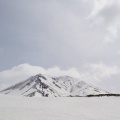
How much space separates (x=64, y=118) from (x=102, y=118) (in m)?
3.80

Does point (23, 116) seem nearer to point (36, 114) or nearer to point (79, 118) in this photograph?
point (36, 114)

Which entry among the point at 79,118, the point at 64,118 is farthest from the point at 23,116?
the point at 79,118

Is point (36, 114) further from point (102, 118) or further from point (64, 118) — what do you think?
point (102, 118)

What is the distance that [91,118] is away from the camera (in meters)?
23.3

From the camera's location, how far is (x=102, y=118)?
77.7 feet

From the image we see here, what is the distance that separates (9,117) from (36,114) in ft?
10.3

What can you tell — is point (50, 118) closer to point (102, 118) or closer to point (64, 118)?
point (64, 118)

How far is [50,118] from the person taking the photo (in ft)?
73.6

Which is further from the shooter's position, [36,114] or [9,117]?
[36,114]

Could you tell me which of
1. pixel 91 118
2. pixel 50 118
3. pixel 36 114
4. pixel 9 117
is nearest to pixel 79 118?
pixel 91 118

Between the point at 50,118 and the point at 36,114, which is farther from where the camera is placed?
the point at 36,114

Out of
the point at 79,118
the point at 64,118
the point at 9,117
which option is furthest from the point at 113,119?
the point at 9,117

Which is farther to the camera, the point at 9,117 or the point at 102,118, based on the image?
the point at 102,118

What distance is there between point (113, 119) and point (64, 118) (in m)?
4.69
